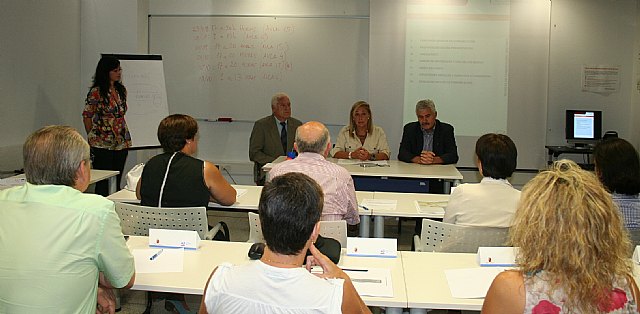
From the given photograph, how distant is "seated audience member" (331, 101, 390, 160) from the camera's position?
6.61m

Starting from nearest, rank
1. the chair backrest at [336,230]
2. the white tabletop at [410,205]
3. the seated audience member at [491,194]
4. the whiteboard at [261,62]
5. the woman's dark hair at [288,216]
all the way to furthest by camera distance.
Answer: the woman's dark hair at [288,216] → the chair backrest at [336,230] → the seated audience member at [491,194] → the white tabletop at [410,205] → the whiteboard at [261,62]

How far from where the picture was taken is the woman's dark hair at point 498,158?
11.3 ft

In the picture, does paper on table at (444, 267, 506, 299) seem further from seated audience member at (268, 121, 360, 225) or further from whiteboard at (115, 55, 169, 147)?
whiteboard at (115, 55, 169, 147)

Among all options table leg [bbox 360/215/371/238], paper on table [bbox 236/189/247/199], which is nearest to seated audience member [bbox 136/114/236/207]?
paper on table [bbox 236/189/247/199]

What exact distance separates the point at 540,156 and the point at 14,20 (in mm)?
5672

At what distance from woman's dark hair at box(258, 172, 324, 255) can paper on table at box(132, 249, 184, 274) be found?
970 millimetres

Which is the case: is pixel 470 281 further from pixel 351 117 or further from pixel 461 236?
pixel 351 117

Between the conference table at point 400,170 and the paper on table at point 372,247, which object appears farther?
the conference table at point 400,170

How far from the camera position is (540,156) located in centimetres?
750

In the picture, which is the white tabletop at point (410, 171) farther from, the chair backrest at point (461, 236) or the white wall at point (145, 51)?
the chair backrest at point (461, 236)

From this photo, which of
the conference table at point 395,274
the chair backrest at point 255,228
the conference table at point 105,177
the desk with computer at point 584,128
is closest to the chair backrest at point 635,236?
the conference table at point 395,274

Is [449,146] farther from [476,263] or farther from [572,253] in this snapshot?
[572,253]

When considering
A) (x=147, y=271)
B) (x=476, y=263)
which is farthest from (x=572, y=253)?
(x=147, y=271)

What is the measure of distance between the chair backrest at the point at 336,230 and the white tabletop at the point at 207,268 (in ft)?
0.97
